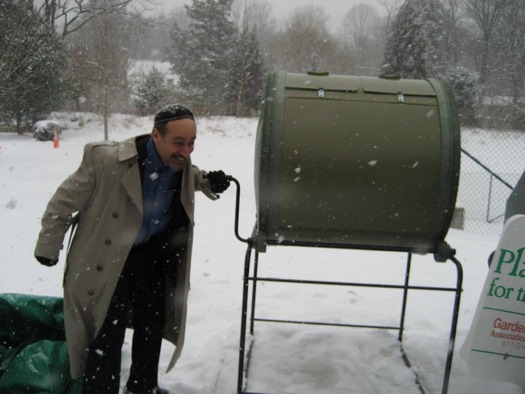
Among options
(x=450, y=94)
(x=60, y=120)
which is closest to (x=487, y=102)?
(x=60, y=120)

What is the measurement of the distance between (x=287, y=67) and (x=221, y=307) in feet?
97.0

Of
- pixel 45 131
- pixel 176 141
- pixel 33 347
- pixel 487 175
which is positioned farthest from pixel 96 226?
pixel 45 131

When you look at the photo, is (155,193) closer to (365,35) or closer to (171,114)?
(171,114)

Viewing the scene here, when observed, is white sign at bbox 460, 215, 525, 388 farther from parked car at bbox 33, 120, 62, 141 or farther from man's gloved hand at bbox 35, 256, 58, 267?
parked car at bbox 33, 120, 62, 141

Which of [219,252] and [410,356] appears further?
[219,252]

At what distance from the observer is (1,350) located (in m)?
2.70

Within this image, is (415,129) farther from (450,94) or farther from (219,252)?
(219,252)

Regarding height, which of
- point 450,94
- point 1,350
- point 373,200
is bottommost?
point 1,350

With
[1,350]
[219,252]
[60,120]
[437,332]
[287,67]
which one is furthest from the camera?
[287,67]

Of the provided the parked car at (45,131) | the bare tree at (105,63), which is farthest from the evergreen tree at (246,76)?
the parked car at (45,131)

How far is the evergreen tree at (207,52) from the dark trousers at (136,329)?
21691 millimetres

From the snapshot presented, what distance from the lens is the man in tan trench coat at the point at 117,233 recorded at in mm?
2166

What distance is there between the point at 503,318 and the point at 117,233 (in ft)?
6.77

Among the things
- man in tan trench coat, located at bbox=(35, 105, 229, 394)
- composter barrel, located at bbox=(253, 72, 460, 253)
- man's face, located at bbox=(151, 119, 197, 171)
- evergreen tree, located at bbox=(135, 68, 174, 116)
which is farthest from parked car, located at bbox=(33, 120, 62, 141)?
composter barrel, located at bbox=(253, 72, 460, 253)
